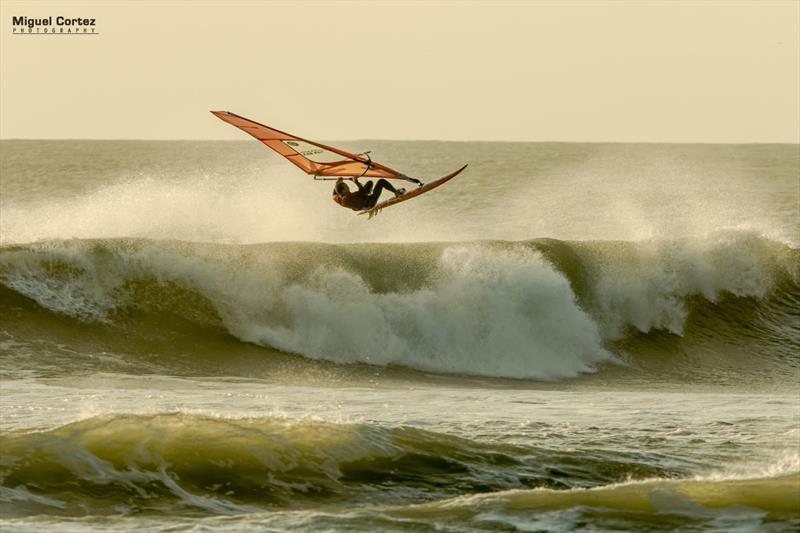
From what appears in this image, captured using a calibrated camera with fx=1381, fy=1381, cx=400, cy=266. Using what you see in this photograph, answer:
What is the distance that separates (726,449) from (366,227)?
2018 centimetres

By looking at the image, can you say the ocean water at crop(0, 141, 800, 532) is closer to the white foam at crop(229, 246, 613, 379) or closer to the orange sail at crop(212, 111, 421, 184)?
the white foam at crop(229, 246, 613, 379)

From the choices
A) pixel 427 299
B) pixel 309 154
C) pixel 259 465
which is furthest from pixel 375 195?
pixel 427 299

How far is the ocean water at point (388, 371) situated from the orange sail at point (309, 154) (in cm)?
239

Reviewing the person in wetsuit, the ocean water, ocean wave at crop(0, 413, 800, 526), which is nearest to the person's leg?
the person in wetsuit

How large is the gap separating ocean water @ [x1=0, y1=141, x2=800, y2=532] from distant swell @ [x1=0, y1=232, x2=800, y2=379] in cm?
4

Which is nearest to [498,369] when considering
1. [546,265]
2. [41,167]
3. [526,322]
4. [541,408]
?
[526,322]

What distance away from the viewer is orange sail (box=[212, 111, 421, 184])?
14.0m

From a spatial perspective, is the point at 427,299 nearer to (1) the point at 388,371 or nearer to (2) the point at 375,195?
(1) the point at 388,371

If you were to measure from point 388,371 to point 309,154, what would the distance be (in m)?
4.18

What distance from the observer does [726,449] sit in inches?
453

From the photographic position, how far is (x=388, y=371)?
699 inches

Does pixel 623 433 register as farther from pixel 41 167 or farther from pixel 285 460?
pixel 41 167

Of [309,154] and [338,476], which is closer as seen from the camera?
[338,476]

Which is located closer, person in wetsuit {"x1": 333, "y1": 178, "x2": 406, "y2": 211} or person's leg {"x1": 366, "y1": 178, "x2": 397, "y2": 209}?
person in wetsuit {"x1": 333, "y1": 178, "x2": 406, "y2": 211}
